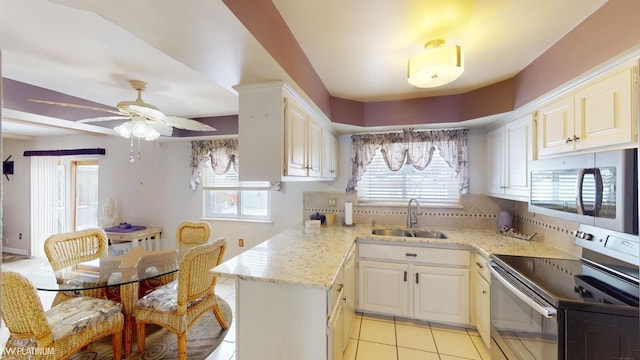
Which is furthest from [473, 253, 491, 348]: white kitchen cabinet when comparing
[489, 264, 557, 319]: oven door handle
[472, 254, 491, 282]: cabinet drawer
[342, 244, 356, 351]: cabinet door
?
[342, 244, 356, 351]: cabinet door

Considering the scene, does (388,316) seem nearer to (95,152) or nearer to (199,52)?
(199,52)

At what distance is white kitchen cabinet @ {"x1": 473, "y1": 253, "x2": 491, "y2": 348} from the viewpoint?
2.24 m

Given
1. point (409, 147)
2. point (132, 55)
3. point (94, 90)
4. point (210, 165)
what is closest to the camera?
point (132, 55)

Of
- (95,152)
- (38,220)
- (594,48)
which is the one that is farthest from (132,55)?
(38,220)

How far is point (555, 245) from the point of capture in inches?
91.4

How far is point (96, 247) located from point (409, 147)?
3.56 metres

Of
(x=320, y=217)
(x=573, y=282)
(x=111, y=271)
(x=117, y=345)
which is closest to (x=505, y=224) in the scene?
(x=573, y=282)

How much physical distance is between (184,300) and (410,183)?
8.56 feet

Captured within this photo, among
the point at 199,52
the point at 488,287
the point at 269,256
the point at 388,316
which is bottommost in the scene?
the point at 388,316

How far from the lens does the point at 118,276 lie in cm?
232

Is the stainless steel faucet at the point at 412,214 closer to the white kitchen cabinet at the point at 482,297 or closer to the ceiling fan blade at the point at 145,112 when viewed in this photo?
the white kitchen cabinet at the point at 482,297

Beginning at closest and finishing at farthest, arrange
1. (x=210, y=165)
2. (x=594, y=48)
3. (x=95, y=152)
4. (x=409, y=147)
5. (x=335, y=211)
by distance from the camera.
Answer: (x=594, y=48) → (x=409, y=147) → (x=335, y=211) → (x=210, y=165) → (x=95, y=152)

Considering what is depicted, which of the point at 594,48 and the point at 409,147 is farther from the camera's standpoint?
the point at 409,147

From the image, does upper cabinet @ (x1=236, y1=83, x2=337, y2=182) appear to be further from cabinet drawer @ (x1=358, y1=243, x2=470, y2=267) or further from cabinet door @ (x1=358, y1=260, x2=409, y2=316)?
cabinet door @ (x1=358, y1=260, x2=409, y2=316)
